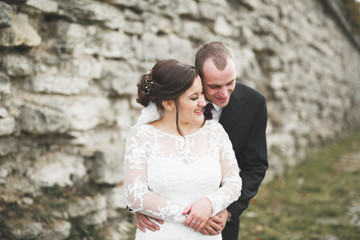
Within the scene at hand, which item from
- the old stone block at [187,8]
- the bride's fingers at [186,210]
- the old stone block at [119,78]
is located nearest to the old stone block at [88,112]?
the old stone block at [119,78]

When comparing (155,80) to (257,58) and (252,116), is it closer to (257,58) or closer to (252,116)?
(252,116)

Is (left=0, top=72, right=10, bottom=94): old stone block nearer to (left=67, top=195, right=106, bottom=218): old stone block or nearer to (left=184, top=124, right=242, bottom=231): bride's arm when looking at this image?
(left=67, top=195, right=106, bottom=218): old stone block

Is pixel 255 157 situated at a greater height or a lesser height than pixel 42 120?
greater

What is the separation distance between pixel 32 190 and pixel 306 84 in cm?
651

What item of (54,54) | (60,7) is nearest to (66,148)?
(54,54)

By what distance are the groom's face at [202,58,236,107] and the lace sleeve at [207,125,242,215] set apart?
0.19m

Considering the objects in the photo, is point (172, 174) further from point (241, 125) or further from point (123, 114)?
point (123, 114)

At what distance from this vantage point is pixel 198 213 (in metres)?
1.71

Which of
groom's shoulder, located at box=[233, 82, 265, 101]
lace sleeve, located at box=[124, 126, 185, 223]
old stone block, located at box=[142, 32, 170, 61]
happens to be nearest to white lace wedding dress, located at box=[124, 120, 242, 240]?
lace sleeve, located at box=[124, 126, 185, 223]

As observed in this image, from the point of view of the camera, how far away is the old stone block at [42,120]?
2699mm

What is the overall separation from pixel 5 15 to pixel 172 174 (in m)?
1.73

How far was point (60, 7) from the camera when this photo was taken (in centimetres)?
283

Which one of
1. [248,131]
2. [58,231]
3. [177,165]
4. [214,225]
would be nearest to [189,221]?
[214,225]

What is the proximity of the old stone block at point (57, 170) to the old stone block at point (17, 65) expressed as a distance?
711 mm
